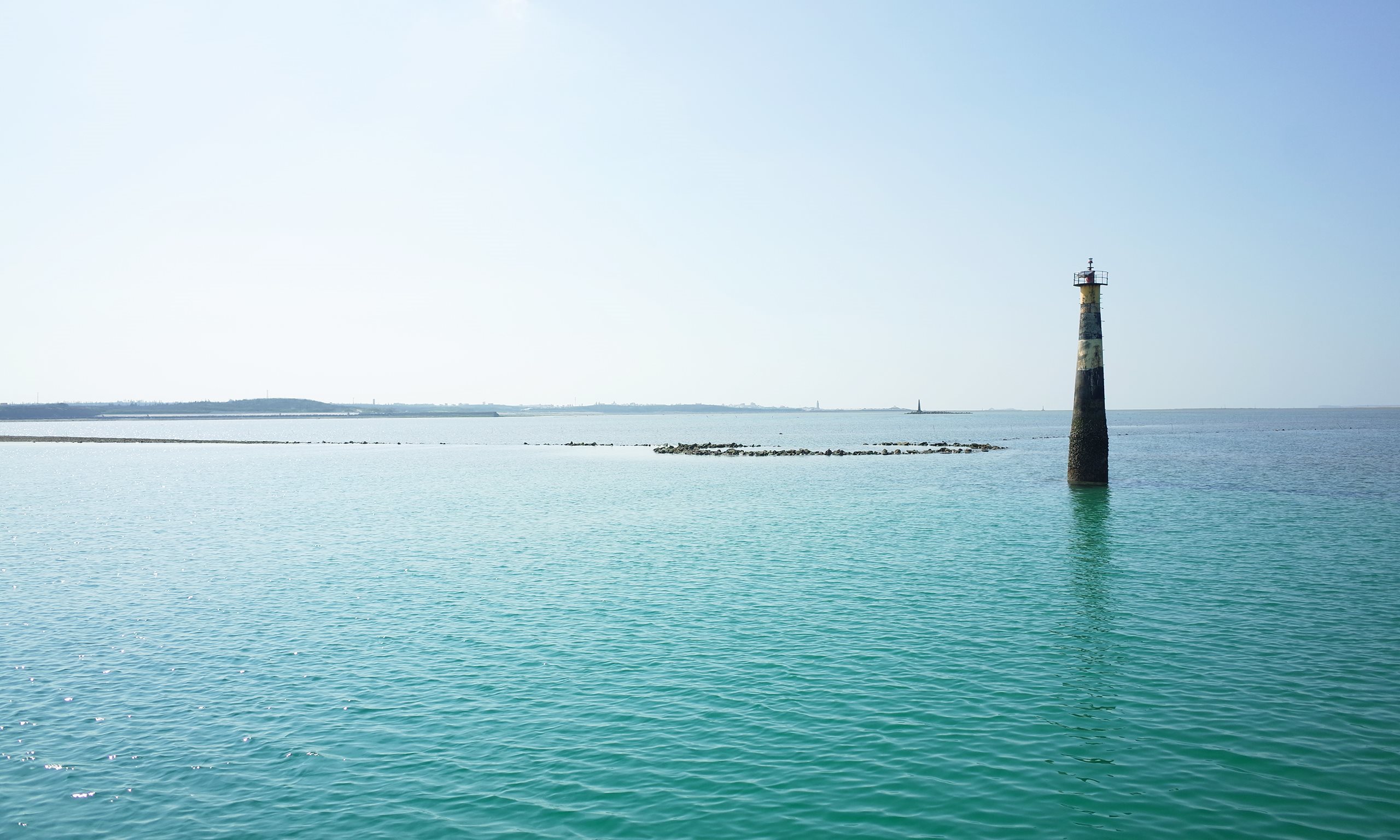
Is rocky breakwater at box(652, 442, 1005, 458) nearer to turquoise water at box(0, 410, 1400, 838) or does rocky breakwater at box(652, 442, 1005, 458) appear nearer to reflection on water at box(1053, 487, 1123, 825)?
turquoise water at box(0, 410, 1400, 838)

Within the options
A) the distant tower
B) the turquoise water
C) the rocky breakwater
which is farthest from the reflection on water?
the rocky breakwater

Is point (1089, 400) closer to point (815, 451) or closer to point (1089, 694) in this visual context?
point (1089, 694)

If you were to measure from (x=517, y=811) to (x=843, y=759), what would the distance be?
16.0ft

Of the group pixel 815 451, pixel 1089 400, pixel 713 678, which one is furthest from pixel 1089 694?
pixel 815 451

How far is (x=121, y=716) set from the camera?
1512cm

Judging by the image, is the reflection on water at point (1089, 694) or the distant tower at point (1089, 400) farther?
the distant tower at point (1089, 400)

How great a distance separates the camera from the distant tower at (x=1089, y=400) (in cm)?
4962

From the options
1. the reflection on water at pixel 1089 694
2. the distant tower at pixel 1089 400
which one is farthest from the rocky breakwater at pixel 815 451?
the reflection on water at pixel 1089 694

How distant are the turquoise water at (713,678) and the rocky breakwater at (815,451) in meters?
56.7

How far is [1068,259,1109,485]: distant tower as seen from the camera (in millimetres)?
49625

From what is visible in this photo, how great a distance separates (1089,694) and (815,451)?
89194mm

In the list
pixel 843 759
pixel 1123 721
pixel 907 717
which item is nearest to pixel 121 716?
pixel 843 759

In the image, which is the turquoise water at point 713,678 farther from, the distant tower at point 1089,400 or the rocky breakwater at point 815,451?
the rocky breakwater at point 815,451

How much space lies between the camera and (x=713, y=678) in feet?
55.4
